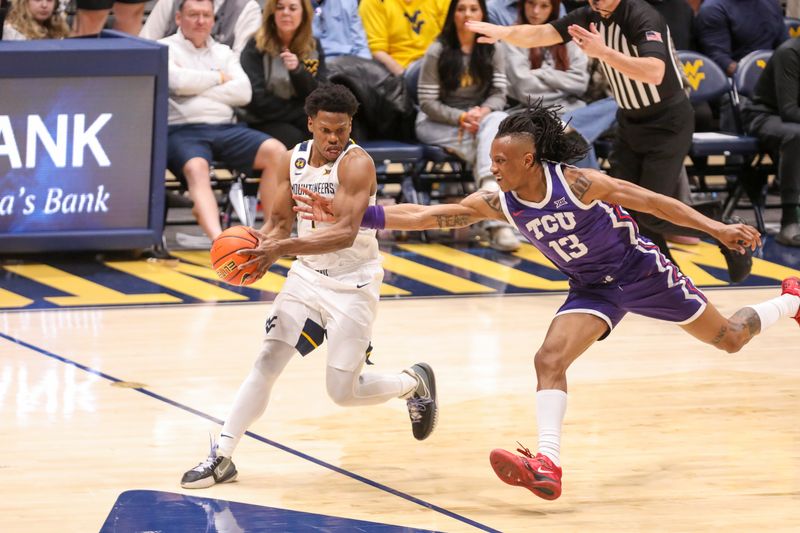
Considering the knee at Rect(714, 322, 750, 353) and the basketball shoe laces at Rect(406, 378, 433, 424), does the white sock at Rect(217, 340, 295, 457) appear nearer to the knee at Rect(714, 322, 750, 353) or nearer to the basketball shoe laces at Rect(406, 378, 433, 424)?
the basketball shoe laces at Rect(406, 378, 433, 424)

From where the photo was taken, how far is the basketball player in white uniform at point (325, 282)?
17.6 ft

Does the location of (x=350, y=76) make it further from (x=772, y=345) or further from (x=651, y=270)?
(x=651, y=270)

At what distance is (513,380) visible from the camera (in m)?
7.03

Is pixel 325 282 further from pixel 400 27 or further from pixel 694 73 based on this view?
pixel 694 73

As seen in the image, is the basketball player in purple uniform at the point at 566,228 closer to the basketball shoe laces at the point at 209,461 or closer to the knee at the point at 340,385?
the knee at the point at 340,385

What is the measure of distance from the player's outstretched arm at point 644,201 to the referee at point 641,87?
2.18 meters

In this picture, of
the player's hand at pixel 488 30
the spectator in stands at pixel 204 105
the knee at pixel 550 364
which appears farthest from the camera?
the spectator in stands at pixel 204 105

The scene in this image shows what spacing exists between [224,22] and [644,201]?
5.95 metres

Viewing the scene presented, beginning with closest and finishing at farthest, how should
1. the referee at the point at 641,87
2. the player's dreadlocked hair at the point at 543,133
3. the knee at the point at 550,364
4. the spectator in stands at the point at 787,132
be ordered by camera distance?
the knee at the point at 550,364, the player's dreadlocked hair at the point at 543,133, the referee at the point at 641,87, the spectator in stands at the point at 787,132

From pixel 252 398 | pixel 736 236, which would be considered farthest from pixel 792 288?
pixel 252 398

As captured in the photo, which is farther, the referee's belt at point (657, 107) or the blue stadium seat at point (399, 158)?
the blue stadium seat at point (399, 158)

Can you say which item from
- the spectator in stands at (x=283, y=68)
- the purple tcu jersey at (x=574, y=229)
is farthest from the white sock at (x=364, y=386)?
the spectator in stands at (x=283, y=68)

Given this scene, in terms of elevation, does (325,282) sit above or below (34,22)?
above

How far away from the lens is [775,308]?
257 inches
